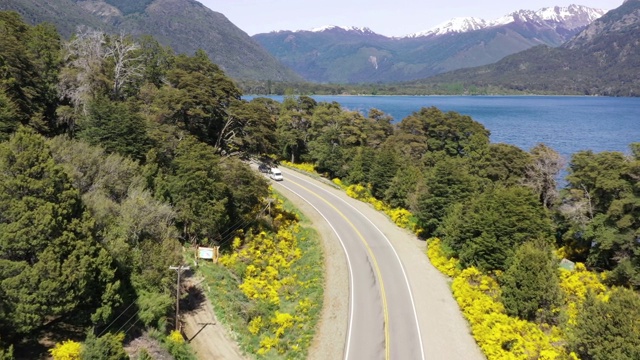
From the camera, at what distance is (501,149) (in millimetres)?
55500

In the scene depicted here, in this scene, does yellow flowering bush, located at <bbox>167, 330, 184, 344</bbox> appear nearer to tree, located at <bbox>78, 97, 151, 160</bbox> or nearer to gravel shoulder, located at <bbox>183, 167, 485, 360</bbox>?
gravel shoulder, located at <bbox>183, 167, 485, 360</bbox>

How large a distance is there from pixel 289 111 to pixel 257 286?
45288 millimetres

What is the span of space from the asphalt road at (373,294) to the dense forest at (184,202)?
461 cm

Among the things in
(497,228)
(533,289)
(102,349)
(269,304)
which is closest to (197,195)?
(269,304)

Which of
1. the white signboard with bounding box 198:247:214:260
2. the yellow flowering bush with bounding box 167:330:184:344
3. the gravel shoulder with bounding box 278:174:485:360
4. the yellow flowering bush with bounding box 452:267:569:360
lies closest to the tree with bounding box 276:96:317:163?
the gravel shoulder with bounding box 278:174:485:360

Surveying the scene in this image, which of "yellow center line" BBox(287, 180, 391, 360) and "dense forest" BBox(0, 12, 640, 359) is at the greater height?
"dense forest" BBox(0, 12, 640, 359)

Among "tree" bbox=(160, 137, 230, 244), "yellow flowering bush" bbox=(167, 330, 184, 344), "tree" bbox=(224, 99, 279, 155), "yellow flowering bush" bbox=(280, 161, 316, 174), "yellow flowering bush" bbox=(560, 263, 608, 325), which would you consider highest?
"tree" bbox=(224, 99, 279, 155)

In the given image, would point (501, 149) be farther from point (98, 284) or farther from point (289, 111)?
point (98, 284)

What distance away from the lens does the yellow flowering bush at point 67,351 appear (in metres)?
20.0

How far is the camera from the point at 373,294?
33.7 m

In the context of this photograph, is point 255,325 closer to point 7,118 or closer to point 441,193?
point 441,193

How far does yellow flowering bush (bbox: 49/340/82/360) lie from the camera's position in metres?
20.0

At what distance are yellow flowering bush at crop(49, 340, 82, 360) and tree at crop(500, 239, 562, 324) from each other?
27.0m

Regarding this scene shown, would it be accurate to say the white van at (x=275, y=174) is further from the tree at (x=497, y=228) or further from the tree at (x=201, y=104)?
the tree at (x=497, y=228)
